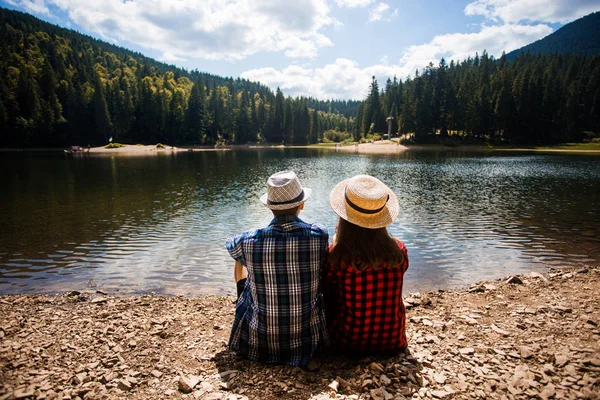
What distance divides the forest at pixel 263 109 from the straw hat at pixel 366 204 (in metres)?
92.2

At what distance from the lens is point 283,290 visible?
11.6ft

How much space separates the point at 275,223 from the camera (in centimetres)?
356

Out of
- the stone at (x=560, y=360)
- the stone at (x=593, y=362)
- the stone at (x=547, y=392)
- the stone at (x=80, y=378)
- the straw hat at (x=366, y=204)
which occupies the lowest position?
the stone at (x=80, y=378)

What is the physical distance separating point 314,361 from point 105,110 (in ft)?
382

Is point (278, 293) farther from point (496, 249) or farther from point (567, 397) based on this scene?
point (496, 249)

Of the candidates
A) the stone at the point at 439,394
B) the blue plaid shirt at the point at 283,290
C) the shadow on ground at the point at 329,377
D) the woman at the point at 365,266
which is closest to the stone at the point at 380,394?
the shadow on ground at the point at 329,377

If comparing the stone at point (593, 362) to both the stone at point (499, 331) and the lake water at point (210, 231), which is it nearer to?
the stone at point (499, 331)

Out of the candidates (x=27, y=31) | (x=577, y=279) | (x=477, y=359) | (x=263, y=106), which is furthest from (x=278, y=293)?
(x=27, y=31)

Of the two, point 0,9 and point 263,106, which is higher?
point 0,9

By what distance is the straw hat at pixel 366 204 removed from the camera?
3406 mm

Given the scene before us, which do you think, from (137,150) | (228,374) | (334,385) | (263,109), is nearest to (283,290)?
(334,385)

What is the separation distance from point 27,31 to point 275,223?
209 meters

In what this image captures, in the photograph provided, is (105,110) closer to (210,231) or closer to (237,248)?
(210,231)

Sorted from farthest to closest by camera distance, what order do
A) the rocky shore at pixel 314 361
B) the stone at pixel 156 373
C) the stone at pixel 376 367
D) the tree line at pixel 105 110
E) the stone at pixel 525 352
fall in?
the tree line at pixel 105 110 < the stone at pixel 525 352 < the stone at pixel 156 373 < the stone at pixel 376 367 < the rocky shore at pixel 314 361
